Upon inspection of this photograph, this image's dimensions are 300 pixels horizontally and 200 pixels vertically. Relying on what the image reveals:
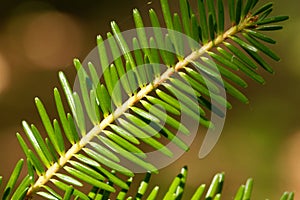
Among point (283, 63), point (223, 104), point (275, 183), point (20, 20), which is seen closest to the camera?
point (223, 104)

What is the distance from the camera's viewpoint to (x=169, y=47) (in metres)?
0.27

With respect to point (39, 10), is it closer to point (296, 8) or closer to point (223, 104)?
point (296, 8)

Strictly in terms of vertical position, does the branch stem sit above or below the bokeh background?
below

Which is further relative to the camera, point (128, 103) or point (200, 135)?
point (200, 135)

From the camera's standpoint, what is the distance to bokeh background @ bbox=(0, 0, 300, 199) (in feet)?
4.46

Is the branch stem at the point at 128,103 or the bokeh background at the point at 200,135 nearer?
the branch stem at the point at 128,103

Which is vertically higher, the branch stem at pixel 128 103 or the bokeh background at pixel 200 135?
the bokeh background at pixel 200 135

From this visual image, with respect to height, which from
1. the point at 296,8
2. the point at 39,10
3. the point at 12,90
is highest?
the point at 39,10

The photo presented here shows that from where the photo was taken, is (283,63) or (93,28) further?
(93,28)

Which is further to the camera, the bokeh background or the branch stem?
the bokeh background

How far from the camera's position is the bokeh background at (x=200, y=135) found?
1358 mm

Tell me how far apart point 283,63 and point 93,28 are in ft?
1.94

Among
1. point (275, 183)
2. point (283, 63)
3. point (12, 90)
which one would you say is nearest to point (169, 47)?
point (275, 183)

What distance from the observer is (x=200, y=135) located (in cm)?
143
